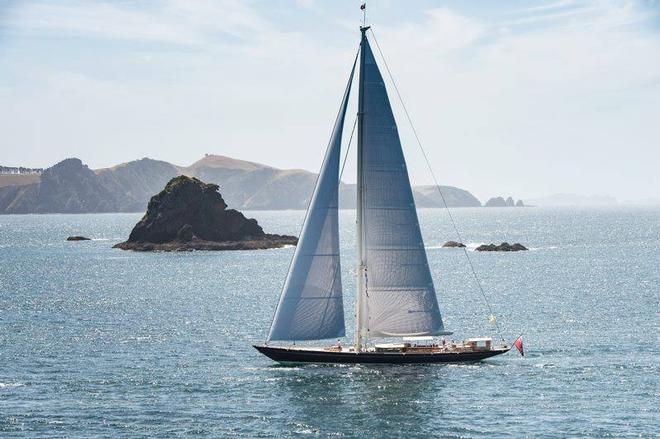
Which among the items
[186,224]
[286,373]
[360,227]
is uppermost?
[186,224]

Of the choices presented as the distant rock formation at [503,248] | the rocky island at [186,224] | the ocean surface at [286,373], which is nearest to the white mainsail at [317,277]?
the ocean surface at [286,373]

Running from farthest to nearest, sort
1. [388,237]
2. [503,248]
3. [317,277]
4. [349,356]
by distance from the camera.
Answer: [503,248]
[388,237]
[349,356]
[317,277]

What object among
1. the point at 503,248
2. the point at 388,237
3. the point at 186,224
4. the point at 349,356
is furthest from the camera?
the point at 186,224

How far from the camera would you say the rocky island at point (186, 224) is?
168 m

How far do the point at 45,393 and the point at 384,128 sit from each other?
75.7 ft

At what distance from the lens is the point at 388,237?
5256cm

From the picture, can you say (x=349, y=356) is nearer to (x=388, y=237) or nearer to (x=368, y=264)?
→ (x=368, y=264)

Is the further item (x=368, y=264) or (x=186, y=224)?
(x=186, y=224)

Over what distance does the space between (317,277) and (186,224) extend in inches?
4769

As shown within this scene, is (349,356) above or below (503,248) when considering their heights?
below

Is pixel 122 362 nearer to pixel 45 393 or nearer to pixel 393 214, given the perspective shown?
pixel 45 393

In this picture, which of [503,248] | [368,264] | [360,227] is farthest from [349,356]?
[503,248]

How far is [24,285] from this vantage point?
344 feet

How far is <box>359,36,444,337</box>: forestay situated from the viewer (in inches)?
2048
